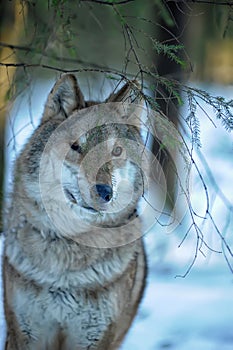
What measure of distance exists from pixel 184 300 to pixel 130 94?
3.06 m

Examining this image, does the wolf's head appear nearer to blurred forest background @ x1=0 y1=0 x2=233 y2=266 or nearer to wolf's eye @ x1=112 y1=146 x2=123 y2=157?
wolf's eye @ x1=112 y1=146 x2=123 y2=157

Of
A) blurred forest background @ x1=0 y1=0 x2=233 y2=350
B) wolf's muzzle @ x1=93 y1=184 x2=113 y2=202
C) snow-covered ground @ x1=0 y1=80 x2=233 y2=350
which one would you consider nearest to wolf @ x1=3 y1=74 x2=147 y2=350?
wolf's muzzle @ x1=93 y1=184 x2=113 y2=202

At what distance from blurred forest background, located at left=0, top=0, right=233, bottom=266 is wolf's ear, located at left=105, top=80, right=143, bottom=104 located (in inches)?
2.5

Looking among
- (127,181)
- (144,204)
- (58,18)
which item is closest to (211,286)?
(144,204)

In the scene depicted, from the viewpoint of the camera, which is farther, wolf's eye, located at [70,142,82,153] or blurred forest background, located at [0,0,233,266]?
wolf's eye, located at [70,142,82,153]

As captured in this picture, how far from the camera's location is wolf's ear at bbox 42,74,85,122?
4.77 meters

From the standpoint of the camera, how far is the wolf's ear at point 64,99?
4770 mm

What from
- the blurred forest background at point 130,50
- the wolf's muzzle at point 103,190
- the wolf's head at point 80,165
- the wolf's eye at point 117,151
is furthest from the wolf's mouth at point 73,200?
the blurred forest background at point 130,50

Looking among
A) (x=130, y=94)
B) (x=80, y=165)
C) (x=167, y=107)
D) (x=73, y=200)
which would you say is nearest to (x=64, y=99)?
(x=80, y=165)

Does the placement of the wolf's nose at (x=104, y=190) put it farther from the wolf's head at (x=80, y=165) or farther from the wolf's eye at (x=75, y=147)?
the wolf's eye at (x=75, y=147)

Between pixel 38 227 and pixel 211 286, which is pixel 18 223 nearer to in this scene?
pixel 38 227

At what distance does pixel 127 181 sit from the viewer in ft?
16.2

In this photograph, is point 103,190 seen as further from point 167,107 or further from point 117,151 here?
point 167,107

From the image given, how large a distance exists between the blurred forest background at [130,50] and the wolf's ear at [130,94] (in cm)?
6
